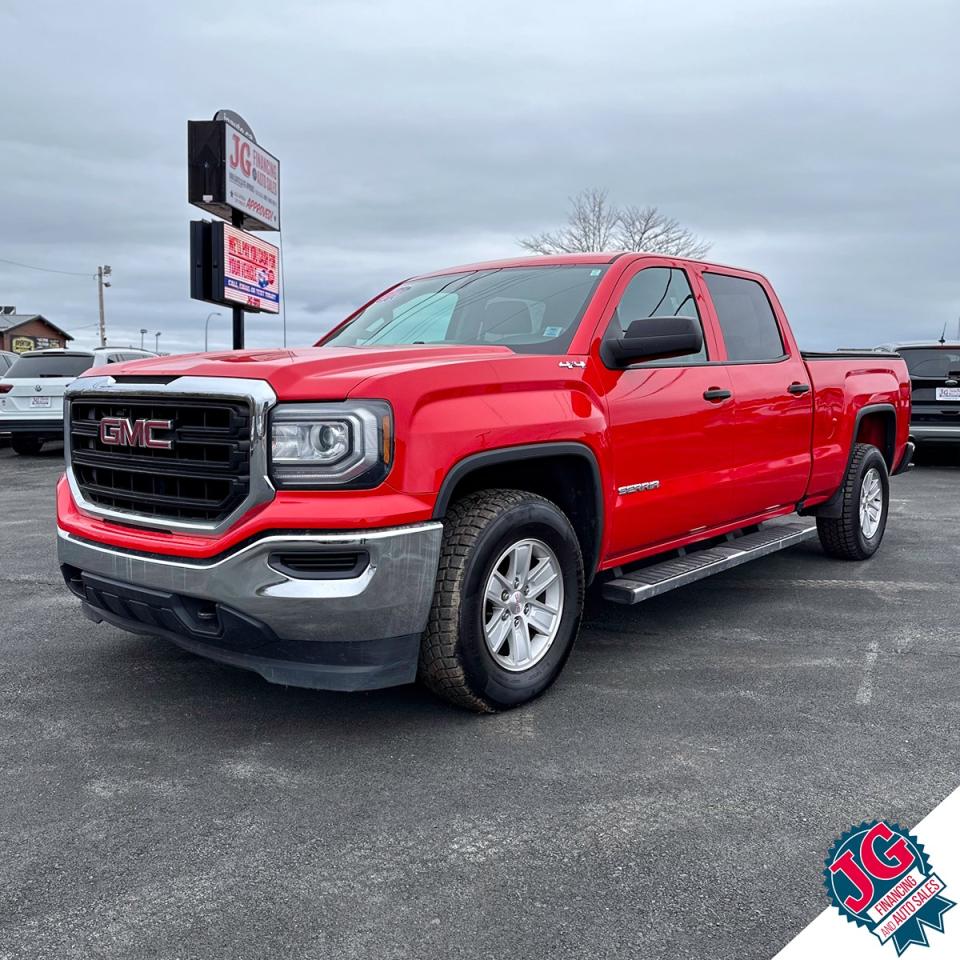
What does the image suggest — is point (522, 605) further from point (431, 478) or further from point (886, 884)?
point (886, 884)

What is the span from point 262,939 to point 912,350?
12.7 meters

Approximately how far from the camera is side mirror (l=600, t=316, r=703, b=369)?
4.07 m

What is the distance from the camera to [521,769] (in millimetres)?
3299

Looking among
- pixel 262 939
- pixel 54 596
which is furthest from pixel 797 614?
pixel 54 596

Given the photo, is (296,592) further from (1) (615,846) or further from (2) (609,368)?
(2) (609,368)

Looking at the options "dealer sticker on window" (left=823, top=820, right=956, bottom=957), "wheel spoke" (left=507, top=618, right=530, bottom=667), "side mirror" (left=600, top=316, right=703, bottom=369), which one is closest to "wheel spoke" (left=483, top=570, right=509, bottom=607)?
"wheel spoke" (left=507, top=618, right=530, bottom=667)

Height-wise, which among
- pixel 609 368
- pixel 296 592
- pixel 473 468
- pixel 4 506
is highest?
pixel 609 368

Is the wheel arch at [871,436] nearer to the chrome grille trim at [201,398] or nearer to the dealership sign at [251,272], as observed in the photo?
the chrome grille trim at [201,398]

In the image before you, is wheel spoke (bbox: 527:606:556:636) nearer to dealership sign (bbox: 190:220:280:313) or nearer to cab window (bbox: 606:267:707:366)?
cab window (bbox: 606:267:707:366)

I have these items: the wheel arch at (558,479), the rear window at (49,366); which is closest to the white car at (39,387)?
the rear window at (49,366)

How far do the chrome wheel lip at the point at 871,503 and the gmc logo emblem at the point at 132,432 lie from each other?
197 inches

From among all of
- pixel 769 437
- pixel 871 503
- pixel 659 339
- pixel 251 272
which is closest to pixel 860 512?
pixel 871 503

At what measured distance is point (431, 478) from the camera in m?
3.38

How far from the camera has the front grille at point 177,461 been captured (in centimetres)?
333
